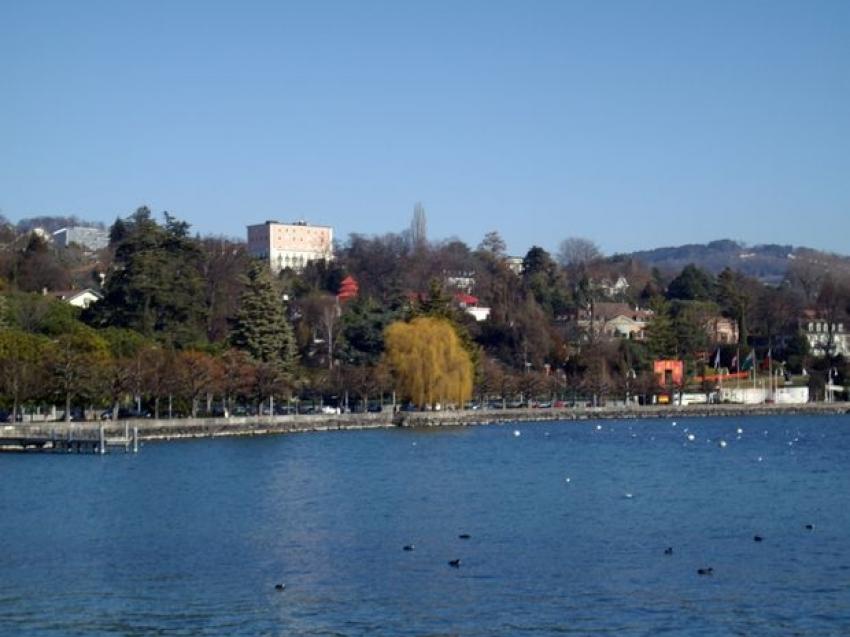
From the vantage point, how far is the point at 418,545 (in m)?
29.5

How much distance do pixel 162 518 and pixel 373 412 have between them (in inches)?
1631

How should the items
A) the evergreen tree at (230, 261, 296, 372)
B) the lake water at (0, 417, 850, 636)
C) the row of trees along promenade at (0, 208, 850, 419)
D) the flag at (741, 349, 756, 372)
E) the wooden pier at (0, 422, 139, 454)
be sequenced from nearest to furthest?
the lake water at (0, 417, 850, 636), the wooden pier at (0, 422, 139, 454), the row of trees along promenade at (0, 208, 850, 419), the evergreen tree at (230, 261, 296, 372), the flag at (741, 349, 756, 372)

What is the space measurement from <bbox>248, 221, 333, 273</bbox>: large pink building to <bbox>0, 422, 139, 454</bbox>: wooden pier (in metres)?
97.3

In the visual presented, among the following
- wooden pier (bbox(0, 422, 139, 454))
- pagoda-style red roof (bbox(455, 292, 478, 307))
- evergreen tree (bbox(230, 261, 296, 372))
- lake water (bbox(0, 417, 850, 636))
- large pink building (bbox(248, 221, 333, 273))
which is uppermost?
large pink building (bbox(248, 221, 333, 273))

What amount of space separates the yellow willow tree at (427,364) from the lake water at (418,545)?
22.8m

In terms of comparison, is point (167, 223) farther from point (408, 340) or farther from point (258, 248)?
point (258, 248)

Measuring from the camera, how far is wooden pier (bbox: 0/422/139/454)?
5144 centimetres

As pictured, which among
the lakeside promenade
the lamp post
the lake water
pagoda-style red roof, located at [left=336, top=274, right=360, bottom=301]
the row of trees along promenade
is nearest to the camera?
the lake water

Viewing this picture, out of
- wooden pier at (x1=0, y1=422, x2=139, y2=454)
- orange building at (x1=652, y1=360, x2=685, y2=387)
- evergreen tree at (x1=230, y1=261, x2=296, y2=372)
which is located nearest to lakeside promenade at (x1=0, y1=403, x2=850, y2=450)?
wooden pier at (x1=0, y1=422, x2=139, y2=454)

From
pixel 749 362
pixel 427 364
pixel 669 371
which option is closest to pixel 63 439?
pixel 427 364

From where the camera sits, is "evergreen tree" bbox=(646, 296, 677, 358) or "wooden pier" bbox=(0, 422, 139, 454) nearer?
"wooden pier" bbox=(0, 422, 139, 454)

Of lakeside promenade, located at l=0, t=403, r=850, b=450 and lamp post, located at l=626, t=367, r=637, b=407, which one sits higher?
lamp post, located at l=626, t=367, r=637, b=407

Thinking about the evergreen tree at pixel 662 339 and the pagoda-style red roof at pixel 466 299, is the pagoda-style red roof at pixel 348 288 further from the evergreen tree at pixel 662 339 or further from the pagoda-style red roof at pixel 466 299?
the evergreen tree at pixel 662 339

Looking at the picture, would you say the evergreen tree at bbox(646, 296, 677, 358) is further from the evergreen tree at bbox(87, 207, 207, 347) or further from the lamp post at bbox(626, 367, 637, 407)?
the evergreen tree at bbox(87, 207, 207, 347)
